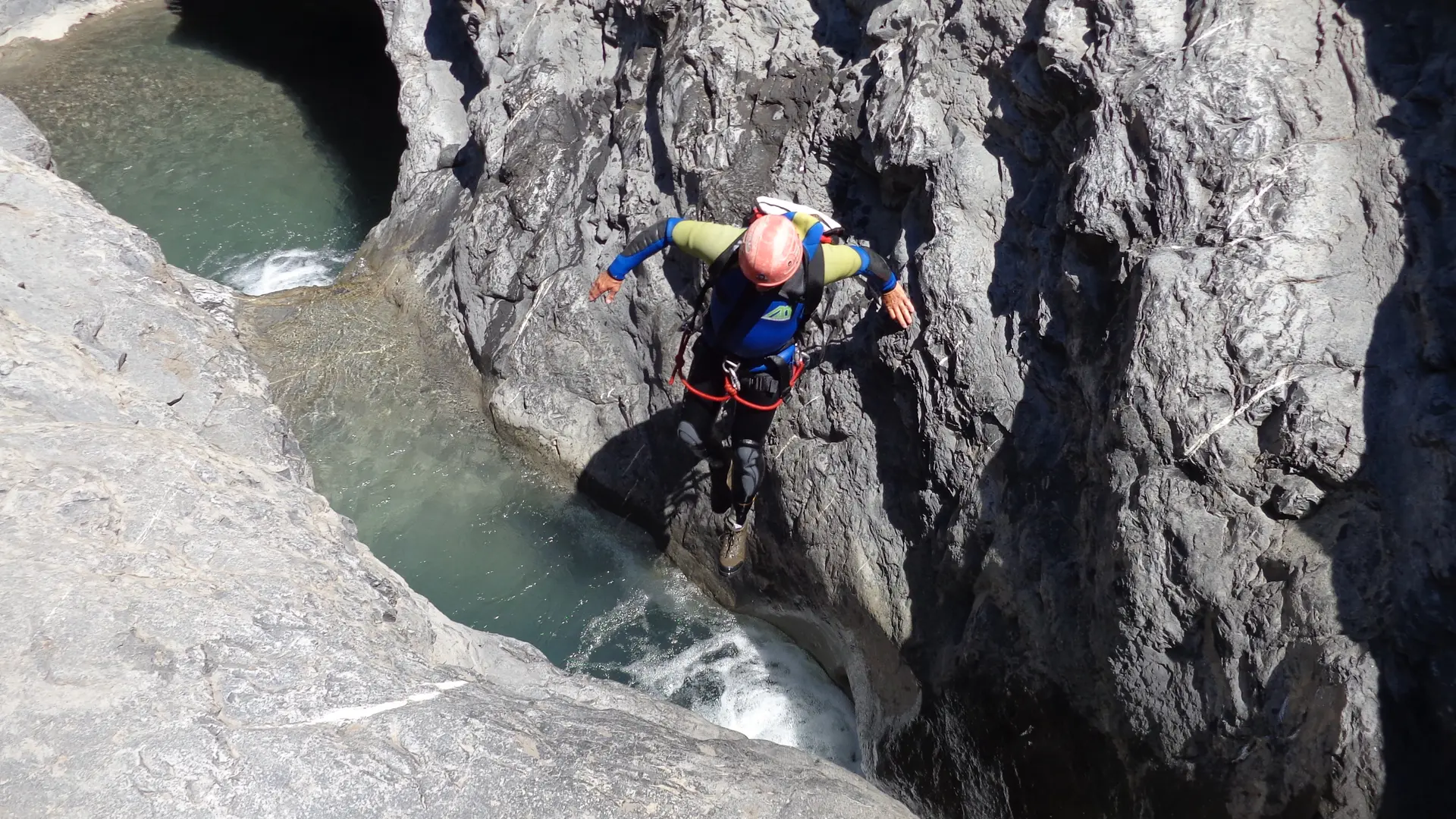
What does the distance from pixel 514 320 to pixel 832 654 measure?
11.1 feet

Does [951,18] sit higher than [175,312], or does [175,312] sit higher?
[951,18]

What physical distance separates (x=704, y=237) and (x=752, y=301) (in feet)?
1.30

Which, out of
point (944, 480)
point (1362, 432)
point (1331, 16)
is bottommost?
point (944, 480)

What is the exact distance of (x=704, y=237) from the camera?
475 cm

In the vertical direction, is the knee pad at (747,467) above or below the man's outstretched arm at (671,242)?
below

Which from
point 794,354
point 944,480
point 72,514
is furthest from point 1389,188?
point 72,514

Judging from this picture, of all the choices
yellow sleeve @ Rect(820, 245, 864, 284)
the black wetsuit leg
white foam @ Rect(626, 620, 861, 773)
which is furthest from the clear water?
yellow sleeve @ Rect(820, 245, 864, 284)

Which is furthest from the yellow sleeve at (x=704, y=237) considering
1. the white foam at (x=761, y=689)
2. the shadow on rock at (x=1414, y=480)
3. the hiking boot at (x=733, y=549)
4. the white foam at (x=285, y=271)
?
the white foam at (x=285, y=271)

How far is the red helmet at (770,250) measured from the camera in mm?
4348

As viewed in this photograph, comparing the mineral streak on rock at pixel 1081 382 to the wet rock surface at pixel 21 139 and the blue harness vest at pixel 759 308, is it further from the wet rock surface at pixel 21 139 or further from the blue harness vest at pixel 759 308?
the wet rock surface at pixel 21 139

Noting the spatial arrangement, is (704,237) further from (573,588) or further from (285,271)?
(285,271)

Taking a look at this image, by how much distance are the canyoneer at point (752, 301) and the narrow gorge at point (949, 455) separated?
47cm

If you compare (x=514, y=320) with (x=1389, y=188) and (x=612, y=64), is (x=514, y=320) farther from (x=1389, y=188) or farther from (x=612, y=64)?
(x=1389, y=188)

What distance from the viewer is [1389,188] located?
3918 mm
